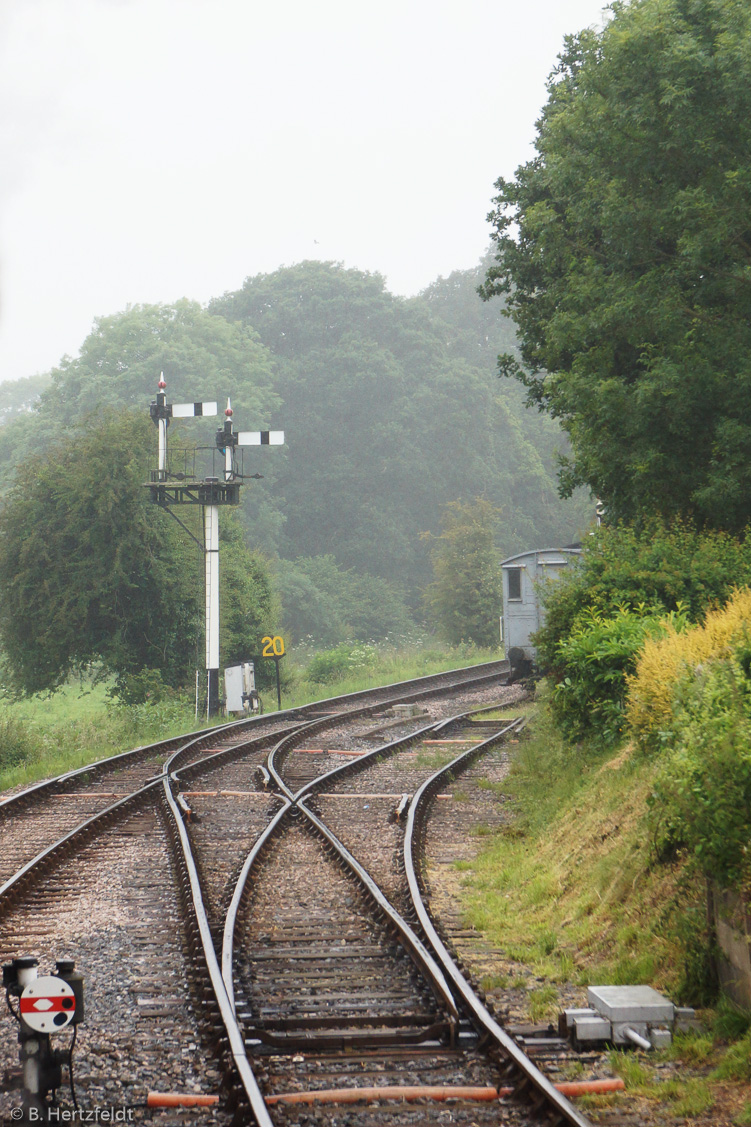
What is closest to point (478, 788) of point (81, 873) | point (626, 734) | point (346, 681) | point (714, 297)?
point (626, 734)

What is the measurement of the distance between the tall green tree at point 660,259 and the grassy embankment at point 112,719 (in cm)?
1090

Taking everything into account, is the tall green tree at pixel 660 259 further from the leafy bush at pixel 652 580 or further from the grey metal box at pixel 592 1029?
the grey metal box at pixel 592 1029

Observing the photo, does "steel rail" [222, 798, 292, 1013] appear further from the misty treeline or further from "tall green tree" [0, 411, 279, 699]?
the misty treeline

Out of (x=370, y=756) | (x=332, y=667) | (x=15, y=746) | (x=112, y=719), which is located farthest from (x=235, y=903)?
(x=332, y=667)

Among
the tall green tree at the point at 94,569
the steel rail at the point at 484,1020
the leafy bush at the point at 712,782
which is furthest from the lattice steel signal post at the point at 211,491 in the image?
the leafy bush at the point at 712,782

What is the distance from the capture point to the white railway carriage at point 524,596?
26.8 meters

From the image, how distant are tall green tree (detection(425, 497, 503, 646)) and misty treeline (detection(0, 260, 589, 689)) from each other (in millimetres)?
12323

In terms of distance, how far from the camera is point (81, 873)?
33.3ft

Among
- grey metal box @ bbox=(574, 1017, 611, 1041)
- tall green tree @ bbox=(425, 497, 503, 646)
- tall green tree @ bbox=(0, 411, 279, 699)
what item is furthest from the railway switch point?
tall green tree @ bbox=(425, 497, 503, 646)

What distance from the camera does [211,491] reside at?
29.4 m

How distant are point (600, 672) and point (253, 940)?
5633mm

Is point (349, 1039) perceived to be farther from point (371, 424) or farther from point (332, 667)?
point (371, 424)

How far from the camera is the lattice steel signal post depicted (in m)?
28.5

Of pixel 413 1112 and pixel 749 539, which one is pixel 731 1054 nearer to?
pixel 413 1112
